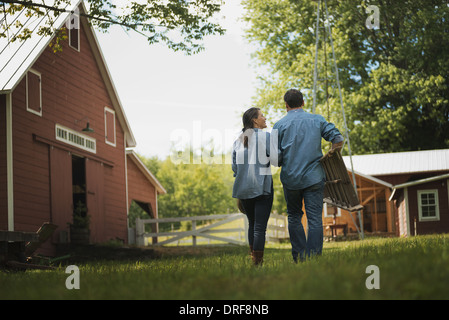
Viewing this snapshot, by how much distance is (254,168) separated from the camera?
7039 millimetres

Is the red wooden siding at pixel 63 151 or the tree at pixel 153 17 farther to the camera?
the red wooden siding at pixel 63 151

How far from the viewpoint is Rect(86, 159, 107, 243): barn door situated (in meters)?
20.6

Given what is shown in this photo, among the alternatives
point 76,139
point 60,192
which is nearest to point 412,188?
point 76,139

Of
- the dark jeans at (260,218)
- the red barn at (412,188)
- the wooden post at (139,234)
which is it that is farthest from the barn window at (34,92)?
the red barn at (412,188)

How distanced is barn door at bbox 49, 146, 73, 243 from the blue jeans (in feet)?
39.8

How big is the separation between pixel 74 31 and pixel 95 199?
538 centimetres

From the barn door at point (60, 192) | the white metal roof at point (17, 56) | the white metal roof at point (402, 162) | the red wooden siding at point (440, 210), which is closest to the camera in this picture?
the white metal roof at point (17, 56)

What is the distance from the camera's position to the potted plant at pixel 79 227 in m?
18.9

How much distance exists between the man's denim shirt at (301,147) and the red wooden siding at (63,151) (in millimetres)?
11010

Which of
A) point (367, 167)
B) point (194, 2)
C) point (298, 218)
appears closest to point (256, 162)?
point (298, 218)

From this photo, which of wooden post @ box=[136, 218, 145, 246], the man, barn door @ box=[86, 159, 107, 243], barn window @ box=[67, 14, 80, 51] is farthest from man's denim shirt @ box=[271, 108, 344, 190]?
wooden post @ box=[136, 218, 145, 246]

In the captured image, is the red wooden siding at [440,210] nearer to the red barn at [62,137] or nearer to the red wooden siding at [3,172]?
the red barn at [62,137]

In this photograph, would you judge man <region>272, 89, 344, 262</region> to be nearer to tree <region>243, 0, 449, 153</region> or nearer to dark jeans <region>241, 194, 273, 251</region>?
dark jeans <region>241, 194, 273, 251</region>
